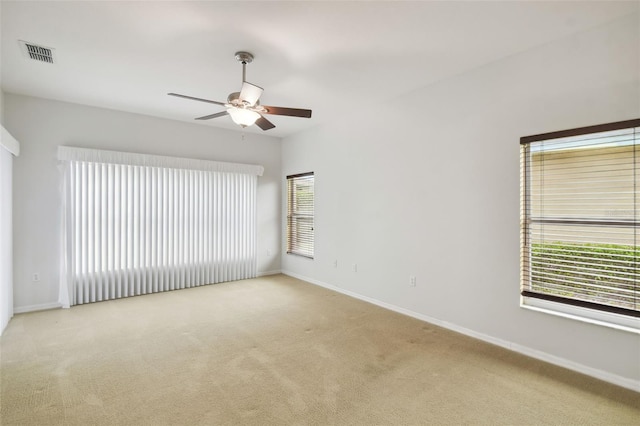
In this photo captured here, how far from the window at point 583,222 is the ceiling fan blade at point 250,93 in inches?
98.6

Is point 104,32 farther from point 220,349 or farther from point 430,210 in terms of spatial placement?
point 430,210

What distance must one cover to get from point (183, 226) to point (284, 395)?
382cm

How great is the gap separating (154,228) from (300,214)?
2545 millimetres

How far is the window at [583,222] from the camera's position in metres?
2.47

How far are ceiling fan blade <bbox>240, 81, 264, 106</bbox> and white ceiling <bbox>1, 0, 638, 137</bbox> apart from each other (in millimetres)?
453

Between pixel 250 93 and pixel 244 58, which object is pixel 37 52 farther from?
pixel 250 93

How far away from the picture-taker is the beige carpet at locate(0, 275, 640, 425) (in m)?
2.11

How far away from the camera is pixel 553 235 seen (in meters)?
2.87

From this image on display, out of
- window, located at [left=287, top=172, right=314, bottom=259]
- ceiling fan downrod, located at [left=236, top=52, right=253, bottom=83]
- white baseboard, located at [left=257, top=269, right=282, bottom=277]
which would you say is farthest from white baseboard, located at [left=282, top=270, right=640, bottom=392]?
ceiling fan downrod, located at [left=236, top=52, right=253, bottom=83]

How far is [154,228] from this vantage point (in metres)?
5.07

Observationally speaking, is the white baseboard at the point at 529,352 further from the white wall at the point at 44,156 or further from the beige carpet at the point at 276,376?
the white wall at the point at 44,156

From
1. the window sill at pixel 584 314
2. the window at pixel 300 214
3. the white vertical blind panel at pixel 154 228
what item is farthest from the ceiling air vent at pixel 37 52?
the window sill at pixel 584 314

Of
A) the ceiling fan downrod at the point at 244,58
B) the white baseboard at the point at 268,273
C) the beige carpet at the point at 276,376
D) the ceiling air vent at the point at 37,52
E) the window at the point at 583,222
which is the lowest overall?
the beige carpet at the point at 276,376

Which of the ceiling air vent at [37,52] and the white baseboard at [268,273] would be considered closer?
the ceiling air vent at [37,52]
